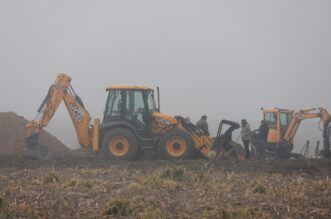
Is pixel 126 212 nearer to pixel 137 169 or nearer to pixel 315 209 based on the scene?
pixel 315 209

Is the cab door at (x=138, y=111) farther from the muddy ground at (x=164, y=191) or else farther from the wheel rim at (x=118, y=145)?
the muddy ground at (x=164, y=191)

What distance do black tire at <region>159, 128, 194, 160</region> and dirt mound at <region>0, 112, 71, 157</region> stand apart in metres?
5.23

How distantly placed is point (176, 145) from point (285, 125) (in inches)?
400

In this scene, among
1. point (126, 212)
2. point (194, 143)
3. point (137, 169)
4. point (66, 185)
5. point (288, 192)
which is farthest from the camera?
point (194, 143)

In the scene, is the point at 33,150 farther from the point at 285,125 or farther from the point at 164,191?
the point at 285,125

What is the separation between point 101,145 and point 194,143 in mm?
3586

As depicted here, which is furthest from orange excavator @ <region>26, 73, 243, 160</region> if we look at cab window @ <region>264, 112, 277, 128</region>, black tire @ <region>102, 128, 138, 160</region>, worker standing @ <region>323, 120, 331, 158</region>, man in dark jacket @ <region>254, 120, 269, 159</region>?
cab window @ <region>264, 112, 277, 128</region>

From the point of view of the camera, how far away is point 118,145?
2034 centimetres

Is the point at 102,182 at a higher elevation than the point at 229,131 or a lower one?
lower

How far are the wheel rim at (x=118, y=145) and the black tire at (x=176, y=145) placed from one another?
1.32 metres

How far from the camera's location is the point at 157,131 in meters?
20.8

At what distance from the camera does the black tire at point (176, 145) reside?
20.2 meters

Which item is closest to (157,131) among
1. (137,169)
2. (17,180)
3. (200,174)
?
(137,169)

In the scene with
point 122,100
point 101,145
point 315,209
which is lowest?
point 315,209
